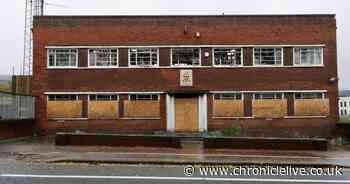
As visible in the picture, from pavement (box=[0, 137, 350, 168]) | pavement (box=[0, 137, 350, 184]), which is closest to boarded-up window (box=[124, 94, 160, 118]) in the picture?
pavement (box=[0, 137, 350, 168])

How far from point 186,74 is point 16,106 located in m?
9.89

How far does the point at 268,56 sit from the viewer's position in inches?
1359

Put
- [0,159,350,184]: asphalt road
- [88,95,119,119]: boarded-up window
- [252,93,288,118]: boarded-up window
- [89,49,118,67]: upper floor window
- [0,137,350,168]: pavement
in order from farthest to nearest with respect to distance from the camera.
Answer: [89,49,118,67]: upper floor window
[252,93,288,118]: boarded-up window
[88,95,119,119]: boarded-up window
[0,137,350,168]: pavement
[0,159,350,184]: asphalt road

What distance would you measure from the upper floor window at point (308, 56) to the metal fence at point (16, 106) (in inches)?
626

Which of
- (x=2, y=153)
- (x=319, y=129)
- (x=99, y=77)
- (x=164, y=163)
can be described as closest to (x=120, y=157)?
(x=164, y=163)

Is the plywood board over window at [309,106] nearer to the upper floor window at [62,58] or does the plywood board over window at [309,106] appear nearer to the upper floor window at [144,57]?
the upper floor window at [144,57]

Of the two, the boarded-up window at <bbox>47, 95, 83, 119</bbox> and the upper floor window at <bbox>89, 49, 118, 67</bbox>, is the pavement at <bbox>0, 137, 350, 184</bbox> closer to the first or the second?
the boarded-up window at <bbox>47, 95, 83, 119</bbox>

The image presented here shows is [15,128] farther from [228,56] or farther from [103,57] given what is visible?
[228,56]

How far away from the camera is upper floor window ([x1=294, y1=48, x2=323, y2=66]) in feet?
113

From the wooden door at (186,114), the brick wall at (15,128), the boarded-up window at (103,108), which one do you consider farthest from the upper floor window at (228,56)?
the brick wall at (15,128)

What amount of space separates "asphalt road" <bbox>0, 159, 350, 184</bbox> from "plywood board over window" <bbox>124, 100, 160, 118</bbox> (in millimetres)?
18240

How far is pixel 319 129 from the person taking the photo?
34312 mm

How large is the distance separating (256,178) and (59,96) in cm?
2265

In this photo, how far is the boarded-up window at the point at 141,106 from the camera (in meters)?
34.1
